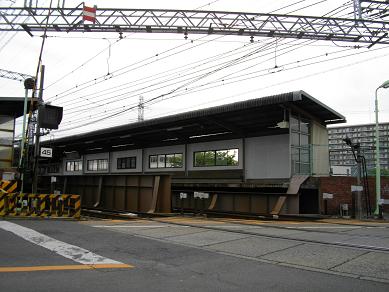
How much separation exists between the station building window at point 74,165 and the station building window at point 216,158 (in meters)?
23.6

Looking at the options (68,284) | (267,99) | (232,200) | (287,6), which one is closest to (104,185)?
(232,200)

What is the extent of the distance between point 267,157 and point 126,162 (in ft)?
62.3

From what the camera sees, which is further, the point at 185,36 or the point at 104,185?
the point at 104,185

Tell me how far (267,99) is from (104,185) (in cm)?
1258

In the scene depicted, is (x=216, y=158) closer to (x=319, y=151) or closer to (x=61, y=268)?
(x=319, y=151)

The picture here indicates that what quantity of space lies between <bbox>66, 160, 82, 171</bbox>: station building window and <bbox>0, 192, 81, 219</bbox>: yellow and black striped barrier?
3470 centimetres

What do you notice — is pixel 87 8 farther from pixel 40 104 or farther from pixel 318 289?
pixel 318 289

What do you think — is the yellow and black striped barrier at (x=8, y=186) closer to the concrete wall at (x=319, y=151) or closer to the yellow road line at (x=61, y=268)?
the yellow road line at (x=61, y=268)

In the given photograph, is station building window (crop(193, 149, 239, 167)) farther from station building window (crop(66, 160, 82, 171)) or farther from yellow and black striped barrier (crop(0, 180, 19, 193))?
station building window (crop(66, 160, 82, 171))

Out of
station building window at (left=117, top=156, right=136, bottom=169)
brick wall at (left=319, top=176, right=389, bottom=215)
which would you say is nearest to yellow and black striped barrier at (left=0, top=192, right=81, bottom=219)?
brick wall at (left=319, top=176, right=389, bottom=215)

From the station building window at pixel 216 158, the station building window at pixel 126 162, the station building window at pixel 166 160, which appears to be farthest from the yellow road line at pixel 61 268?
the station building window at pixel 126 162

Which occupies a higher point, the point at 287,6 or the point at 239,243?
the point at 287,6

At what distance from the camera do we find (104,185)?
94.8ft

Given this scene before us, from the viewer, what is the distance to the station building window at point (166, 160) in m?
35.4
